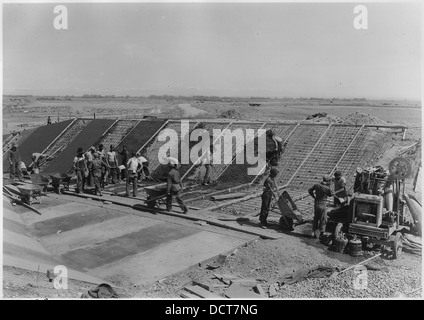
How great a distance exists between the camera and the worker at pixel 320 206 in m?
9.07

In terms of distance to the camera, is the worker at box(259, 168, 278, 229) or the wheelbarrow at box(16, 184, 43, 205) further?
the wheelbarrow at box(16, 184, 43, 205)

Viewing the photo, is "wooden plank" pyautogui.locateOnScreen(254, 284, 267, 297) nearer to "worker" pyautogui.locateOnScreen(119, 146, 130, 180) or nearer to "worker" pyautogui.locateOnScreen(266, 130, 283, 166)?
"worker" pyautogui.locateOnScreen(266, 130, 283, 166)

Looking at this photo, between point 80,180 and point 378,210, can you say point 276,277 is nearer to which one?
point 378,210

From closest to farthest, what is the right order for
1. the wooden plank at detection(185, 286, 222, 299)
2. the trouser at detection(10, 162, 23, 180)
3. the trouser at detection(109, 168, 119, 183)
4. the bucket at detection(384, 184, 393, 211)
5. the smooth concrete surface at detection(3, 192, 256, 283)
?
the wooden plank at detection(185, 286, 222, 299), the smooth concrete surface at detection(3, 192, 256, 283), the bucket at detection(384, 184, 393, 211), the trouser at detection(109, 168, 119, 183), the trouser at detection(10, 162, 23, 180)

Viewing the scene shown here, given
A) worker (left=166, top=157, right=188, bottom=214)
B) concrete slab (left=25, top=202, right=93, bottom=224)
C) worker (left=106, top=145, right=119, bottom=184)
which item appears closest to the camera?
concrete slab (left=25, top=202, right=93, bottom=224)

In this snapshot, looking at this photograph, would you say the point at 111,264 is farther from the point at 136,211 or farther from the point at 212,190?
the point at 212,190

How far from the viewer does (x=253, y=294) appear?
22.5ft

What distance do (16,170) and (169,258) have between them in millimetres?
9631

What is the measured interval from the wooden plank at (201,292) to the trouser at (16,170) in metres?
10.4

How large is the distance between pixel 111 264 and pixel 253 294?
2.77 meters

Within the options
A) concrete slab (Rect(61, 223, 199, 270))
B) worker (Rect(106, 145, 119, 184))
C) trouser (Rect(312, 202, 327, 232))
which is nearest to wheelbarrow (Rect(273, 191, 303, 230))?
trouser (Rect(312, 202, 327, 232))

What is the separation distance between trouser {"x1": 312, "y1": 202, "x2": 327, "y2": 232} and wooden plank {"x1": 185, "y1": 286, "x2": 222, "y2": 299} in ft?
11.0

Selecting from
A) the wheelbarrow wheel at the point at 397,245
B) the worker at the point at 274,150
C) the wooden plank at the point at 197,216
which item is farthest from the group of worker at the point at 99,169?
the wheelbarrow wheel at the point at 397,245

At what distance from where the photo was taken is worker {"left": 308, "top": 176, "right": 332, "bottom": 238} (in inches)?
357
